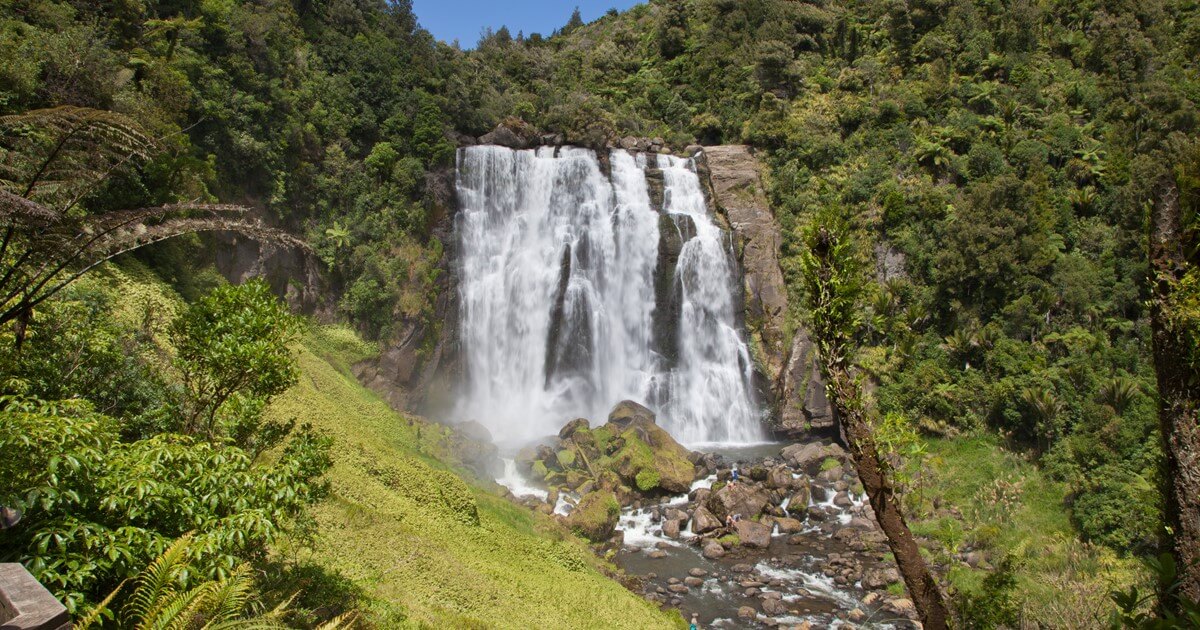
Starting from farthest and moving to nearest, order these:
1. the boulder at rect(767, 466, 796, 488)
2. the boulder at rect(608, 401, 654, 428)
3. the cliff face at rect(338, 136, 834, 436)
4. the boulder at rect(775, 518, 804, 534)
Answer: the cliff face at rect(338, 136, 834, 436) → the boulder at rect(608, 401, 654, 428) → the boulder at rect(767, 466, 796, 488) → the boulder at rect(775, 518, 804, 534)

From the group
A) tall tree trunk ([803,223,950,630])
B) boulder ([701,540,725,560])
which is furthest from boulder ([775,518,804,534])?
tall tree trunk ([803,223,950,630])

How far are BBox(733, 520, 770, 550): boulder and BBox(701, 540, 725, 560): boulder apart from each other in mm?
898

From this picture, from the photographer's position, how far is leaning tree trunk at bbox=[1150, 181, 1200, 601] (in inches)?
222

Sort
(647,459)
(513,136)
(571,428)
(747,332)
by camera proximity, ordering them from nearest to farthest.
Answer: (647,459) → (571,428) → (747,332) → (513,136)

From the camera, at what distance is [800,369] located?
29656 millimetres

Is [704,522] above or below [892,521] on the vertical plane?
below

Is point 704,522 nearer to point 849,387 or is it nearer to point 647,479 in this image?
point 647,479

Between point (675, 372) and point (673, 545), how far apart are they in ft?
42.7

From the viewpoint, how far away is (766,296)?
105 ft

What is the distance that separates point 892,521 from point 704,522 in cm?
1361

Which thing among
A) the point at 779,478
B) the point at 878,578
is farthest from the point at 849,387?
the point at 779,478

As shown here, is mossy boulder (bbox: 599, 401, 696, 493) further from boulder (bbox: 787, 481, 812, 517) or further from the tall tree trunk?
the tall tree trunk

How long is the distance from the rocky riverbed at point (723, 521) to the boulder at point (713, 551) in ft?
0.10

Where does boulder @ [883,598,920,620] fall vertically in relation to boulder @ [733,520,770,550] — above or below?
below
